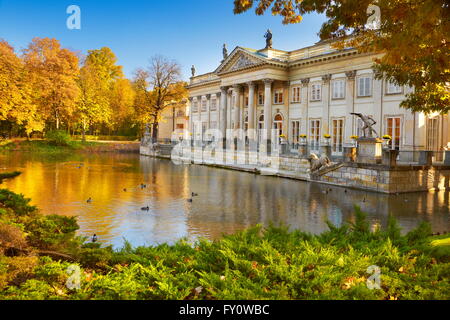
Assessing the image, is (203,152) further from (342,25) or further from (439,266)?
(439,266)

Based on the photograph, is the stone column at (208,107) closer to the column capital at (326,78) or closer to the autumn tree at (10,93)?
the column capital at (326,78)

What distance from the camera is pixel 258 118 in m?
45.4

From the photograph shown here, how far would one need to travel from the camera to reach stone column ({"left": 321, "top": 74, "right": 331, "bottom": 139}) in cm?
3659

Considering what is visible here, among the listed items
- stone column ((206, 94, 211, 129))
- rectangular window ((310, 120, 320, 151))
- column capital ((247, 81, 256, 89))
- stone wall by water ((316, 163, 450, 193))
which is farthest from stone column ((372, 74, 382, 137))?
stone column ((206, 94, 211, 129))

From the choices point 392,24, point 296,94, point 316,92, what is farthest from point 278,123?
point 392,24

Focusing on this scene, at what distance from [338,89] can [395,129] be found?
23.2ft

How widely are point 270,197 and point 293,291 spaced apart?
14.1m

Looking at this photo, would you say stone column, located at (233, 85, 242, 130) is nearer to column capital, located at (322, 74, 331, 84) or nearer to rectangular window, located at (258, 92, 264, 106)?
rectangular window, located at (258, 92, 264, 106)

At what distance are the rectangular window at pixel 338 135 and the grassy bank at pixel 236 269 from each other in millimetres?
29328

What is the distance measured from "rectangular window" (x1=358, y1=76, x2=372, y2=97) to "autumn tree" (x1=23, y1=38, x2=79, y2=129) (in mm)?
36467

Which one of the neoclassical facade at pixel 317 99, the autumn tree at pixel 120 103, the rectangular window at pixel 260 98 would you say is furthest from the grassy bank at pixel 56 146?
the rectangular window at pixel 260 98

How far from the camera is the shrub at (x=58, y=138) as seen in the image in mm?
53156

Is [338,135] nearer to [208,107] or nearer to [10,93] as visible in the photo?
[208,107]
